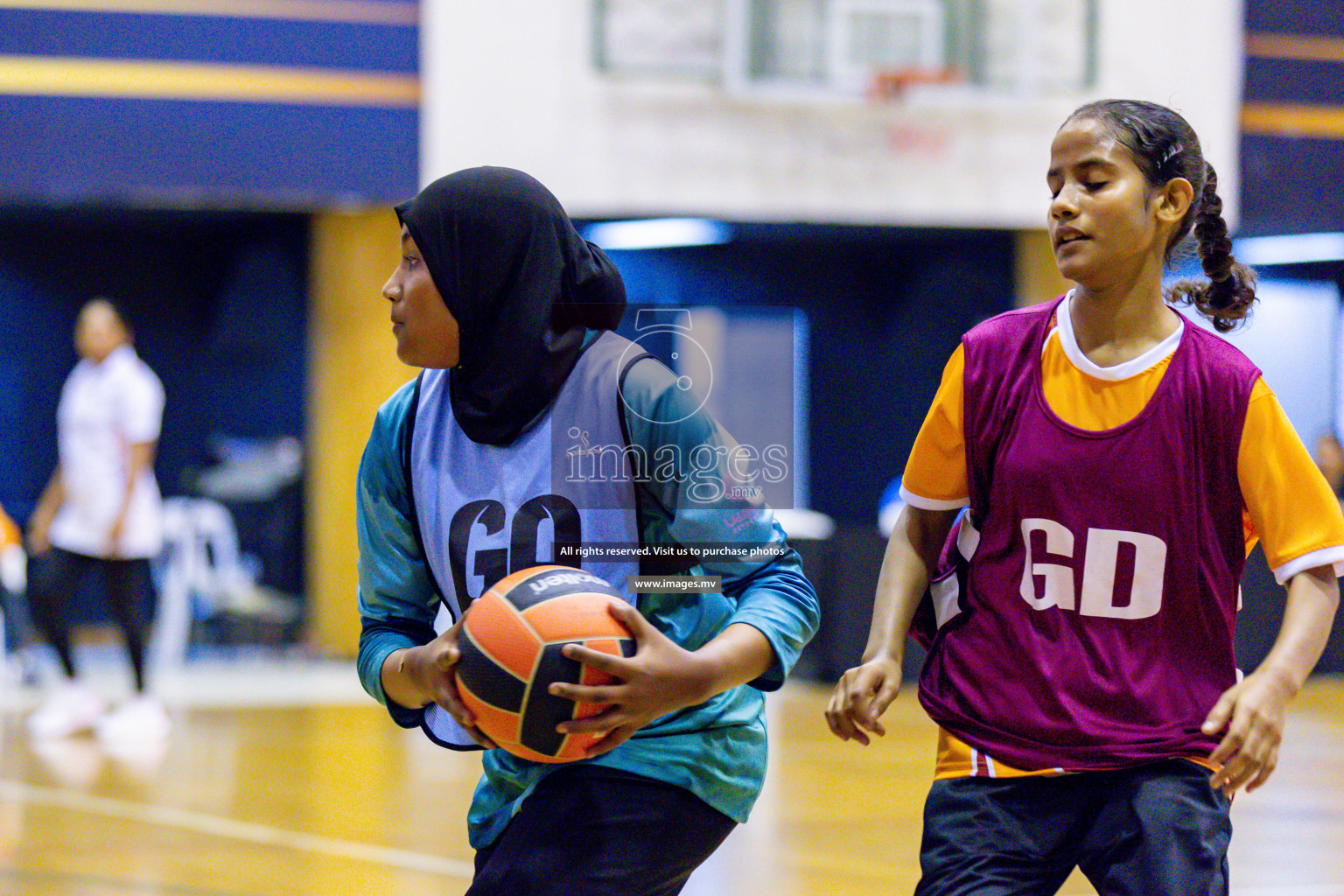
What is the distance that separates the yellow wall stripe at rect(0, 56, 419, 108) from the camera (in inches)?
361

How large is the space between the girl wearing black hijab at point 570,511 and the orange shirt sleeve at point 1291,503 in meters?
0.60

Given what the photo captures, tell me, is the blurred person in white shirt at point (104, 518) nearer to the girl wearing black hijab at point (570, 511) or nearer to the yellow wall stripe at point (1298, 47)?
the girl wearing black hijab at point (570, 511)

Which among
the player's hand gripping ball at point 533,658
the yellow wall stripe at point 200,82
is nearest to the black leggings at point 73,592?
the yellow wall stripe at point 200,82

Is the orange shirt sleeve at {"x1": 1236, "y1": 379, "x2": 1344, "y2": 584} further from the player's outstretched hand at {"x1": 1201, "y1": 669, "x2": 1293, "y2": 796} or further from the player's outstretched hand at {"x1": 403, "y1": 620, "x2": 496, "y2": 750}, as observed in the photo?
the player's outstretched hand at {"x1": 403, "y1": 620, "x2": 496, "y2": 750}

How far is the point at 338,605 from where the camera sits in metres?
10.1

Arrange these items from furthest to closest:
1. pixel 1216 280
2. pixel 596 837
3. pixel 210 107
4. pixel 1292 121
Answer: pixel 1292 121 < pixel 210 107 < pixel 1216 280 < pixel 596 837

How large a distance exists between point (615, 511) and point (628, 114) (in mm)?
8126

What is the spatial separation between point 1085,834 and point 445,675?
90 cm

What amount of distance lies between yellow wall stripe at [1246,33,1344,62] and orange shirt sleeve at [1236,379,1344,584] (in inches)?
383

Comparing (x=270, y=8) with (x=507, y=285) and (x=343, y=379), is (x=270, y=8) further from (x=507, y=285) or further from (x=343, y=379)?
(x=507, y=285)

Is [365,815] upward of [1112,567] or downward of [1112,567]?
downward

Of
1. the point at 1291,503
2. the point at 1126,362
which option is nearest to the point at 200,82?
the point at 1126,362

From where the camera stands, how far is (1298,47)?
10930 mm

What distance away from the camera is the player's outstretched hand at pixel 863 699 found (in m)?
2.12
